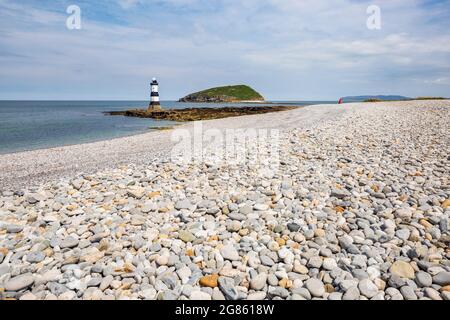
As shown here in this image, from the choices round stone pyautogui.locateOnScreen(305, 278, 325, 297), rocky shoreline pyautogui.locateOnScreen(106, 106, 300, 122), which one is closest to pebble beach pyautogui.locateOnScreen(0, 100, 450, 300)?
round stone pyautogui.locateOnScreen(305, 278, 325, 297)

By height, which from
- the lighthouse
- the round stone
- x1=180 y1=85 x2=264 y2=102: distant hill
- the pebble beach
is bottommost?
the round stone

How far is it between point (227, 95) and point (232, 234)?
155645 millimetres

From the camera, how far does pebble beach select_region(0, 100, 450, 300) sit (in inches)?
132

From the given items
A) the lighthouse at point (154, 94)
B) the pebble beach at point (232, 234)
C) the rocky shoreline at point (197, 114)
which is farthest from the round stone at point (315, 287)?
the lighthouse at point (154, 94)

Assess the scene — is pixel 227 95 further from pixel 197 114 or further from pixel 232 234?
pixel 232 234

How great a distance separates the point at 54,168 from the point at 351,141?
11157 millimetres

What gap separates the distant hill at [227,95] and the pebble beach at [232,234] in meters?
150

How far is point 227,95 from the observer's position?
155750mm

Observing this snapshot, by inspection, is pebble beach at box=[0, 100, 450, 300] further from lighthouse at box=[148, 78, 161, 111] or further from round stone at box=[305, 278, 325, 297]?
lighthouse at box=[148, 78, 161, 111]

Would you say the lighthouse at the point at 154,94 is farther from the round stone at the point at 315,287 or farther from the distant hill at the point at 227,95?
the distant hill at the point at 227,95

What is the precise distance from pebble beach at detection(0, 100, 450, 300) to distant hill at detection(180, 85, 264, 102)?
150 m
